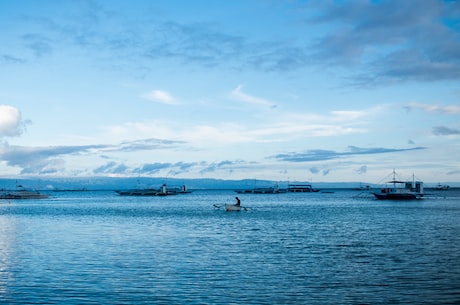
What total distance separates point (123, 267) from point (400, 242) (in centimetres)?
2399

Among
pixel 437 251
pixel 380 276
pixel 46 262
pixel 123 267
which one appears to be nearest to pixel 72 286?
pixel 123 267

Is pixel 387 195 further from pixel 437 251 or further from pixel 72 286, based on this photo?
pixel 72 286

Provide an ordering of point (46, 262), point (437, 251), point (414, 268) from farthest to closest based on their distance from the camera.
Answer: point (437, 251), point (46, 262), point (414, 268)

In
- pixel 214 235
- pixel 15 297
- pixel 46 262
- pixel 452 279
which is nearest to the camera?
pixel 15 297

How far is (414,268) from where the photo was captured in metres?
29.0

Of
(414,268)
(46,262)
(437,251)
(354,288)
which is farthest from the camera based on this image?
(437,251)

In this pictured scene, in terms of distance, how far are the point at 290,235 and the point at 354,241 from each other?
24.8 ft

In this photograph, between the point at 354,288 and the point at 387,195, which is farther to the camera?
the point at 387,195

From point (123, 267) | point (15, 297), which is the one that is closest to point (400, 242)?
point (123, 267)

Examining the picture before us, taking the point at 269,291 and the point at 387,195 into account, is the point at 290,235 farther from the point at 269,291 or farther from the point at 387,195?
the point at 387,195

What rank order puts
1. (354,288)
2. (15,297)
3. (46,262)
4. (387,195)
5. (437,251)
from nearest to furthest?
(15,297) → (354,288) → (46,262) → (437,251) → (387,195)

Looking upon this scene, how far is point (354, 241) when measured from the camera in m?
43.3

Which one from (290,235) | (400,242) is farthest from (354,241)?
(290,235)

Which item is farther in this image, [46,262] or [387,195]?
[387,195]
